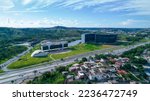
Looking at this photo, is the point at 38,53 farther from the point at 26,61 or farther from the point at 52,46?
the point at 52,46

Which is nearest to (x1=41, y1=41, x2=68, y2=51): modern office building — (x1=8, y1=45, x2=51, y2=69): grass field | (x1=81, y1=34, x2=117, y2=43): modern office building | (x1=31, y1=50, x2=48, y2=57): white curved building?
(x1=31, y1=50, x2=48, y2=57): white curved building

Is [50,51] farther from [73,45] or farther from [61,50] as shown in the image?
[73,45]

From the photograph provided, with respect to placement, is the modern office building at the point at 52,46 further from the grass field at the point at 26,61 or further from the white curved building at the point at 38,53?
the grass field at the point at 26,61

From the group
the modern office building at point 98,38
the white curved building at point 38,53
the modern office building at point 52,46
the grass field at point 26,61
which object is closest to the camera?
the grass field at point 26,61

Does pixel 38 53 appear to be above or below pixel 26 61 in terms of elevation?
above

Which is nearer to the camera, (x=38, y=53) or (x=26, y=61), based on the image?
(x=26, y=61)

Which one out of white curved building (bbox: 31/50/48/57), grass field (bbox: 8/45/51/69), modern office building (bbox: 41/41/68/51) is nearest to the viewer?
grass field (bbox: 8/45/51/69)

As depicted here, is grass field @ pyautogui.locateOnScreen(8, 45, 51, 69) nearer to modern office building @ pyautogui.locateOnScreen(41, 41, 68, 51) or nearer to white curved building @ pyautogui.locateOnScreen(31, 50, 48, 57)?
white curved building @ pyautogui.locateOnScreen(31, 50, 48, 57)

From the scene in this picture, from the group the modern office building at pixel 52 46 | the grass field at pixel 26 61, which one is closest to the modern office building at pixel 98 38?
the modern office building at pixel 52 46

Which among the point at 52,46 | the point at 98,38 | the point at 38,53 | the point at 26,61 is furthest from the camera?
the point at 98,38

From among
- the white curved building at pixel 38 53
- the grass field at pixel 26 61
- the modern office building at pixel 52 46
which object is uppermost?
the modern office building at pixel 52 46

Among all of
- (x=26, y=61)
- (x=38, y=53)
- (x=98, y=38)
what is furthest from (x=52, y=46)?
(x=98, y=38)
